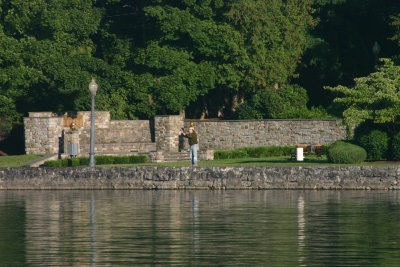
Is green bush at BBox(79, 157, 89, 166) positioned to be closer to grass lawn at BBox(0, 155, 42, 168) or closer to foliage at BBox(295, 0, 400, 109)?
grass lawn at BBox(0, 155, 42, 168)

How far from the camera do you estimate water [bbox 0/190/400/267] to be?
96.4ft

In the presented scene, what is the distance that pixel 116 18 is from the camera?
76.0 metres

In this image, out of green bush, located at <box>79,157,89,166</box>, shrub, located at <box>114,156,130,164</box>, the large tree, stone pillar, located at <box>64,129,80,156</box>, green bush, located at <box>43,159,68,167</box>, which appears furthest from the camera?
the large tree

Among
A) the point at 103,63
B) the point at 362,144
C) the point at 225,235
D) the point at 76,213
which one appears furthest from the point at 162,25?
the point at 225,235

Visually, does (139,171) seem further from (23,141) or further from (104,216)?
(23,141)

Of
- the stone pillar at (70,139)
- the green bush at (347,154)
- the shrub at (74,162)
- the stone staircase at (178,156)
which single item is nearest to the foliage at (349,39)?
the stone staircase at (178,156)

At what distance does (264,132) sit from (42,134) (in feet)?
37.2

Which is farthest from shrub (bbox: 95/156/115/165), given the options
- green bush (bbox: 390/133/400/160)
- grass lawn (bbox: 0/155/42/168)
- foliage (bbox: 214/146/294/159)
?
green bush (bbox: 390/133/400/160)

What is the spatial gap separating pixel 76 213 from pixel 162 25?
32.2 meters

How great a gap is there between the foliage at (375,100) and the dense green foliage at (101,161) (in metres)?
9.24

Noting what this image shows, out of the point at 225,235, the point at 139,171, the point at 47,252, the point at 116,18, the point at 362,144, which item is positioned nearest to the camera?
the point at 47,252

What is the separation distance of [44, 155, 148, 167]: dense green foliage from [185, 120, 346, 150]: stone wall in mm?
9838

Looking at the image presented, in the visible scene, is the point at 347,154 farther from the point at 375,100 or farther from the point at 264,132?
Answer: the point at 264,132

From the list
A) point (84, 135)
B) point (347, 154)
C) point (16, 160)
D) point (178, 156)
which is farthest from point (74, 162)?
point (347, 154)
